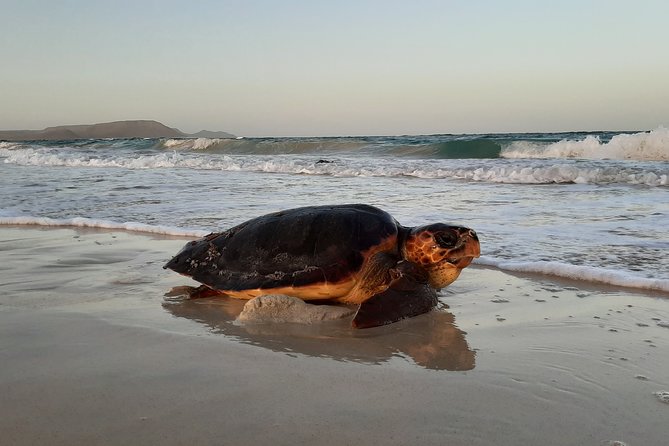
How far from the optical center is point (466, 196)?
29.9ft

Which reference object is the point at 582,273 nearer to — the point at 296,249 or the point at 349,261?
the point at 349,261

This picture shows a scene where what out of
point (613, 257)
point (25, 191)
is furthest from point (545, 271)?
point (25, 191)

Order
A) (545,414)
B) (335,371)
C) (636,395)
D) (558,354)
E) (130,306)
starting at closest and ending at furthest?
(545,414) → (636,395) → (335,371) → (558,354) → (130,306)

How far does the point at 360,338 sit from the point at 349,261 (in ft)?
1.75

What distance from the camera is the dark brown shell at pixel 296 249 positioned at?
10.6ft

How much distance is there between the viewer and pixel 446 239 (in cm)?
329

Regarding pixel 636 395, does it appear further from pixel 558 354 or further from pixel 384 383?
pixel 384 383

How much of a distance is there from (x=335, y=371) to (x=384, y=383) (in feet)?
0.79

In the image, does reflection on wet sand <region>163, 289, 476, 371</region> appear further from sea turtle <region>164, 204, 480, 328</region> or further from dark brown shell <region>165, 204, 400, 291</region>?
dark brown shell <region>165, 204, 400, 291</region>

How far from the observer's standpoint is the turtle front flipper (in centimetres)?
296

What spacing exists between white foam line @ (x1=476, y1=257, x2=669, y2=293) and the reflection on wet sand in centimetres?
121

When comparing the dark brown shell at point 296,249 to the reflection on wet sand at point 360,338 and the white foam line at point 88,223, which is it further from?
the white foam line at point 88,223

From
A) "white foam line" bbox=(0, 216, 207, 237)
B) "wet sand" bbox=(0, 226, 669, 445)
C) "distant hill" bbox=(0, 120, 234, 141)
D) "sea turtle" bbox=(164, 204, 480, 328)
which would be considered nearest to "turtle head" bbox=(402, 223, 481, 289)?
"sea turtle" bbox=(164, 204, 480, 328)

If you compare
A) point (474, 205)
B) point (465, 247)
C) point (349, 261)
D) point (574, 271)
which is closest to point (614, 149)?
point (474, 205)
